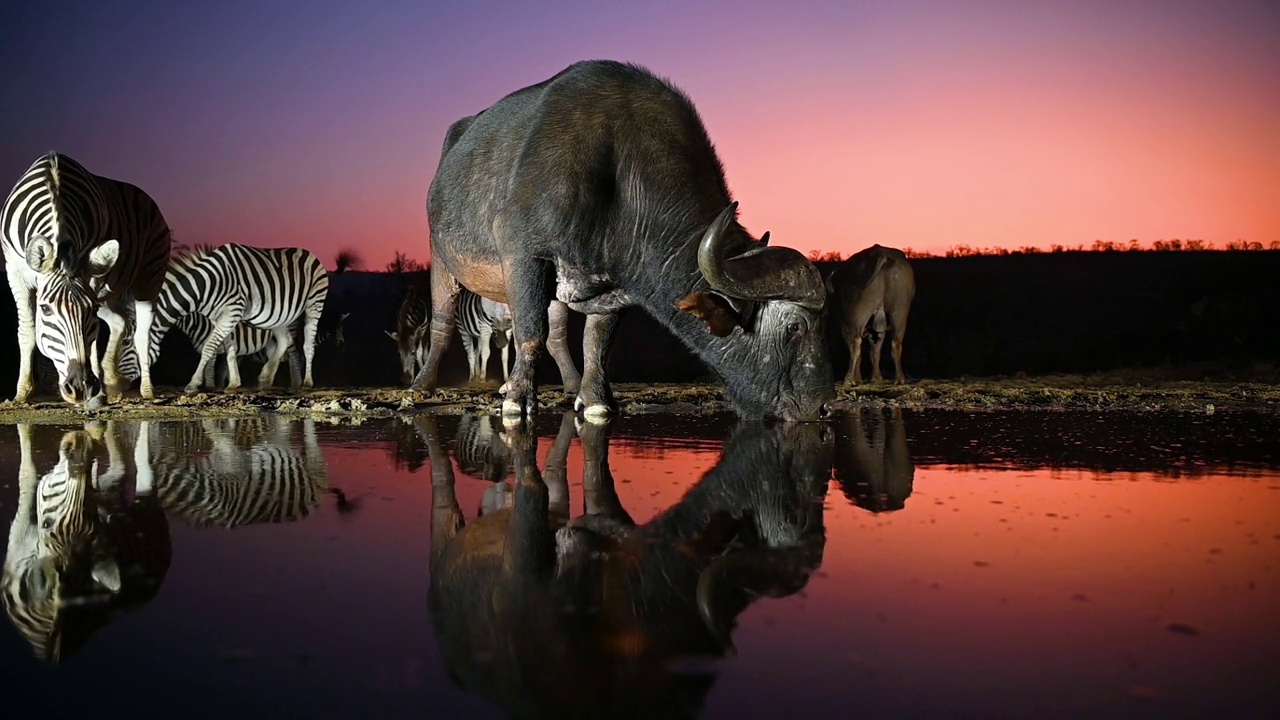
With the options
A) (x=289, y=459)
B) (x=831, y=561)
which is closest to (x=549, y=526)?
(x=831, y=561)

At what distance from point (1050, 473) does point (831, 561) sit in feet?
6.72

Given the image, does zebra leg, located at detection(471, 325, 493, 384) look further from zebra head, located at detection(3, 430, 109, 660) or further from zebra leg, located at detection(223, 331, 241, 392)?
zebra head, located at detection(3, 430, 109, 660)

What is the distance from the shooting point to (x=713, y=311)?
6109mm

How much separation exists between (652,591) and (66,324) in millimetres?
6692

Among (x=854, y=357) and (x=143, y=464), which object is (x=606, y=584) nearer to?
(x=143, y=464)

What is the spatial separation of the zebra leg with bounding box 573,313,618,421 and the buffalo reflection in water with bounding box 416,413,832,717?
3.26 meters

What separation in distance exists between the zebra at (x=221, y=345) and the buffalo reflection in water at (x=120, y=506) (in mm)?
8076

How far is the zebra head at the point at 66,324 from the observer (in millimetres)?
7242

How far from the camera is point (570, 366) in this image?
936 centimetres

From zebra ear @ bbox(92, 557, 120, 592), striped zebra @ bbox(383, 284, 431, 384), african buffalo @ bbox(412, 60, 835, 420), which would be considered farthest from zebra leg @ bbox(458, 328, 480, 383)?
zebra ear @ bbox(92, 557, 120, 592)

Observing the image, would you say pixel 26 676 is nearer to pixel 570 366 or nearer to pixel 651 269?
pixel 651 269

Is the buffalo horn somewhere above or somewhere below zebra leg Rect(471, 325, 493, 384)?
above

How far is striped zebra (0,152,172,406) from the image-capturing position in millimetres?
7301

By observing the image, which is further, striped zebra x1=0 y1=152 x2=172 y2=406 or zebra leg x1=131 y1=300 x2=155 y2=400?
zebra leg x1=131 y1=300 x2=155 y2=400
